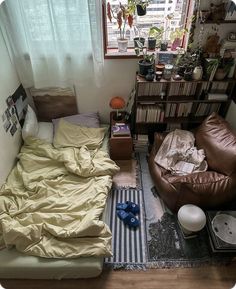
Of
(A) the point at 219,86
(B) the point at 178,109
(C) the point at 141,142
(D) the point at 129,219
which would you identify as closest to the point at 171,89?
(B) the point at 178,109

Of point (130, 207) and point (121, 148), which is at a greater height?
point (121, 148)

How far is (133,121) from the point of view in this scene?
8.30 feet

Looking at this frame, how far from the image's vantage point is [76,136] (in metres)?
Answer: 2.32

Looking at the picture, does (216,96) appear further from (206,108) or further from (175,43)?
(175,43)

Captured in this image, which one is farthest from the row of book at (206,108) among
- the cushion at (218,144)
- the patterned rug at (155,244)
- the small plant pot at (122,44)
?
the patterned rug at (155,244)

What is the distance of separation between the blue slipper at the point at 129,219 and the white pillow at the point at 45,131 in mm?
1086

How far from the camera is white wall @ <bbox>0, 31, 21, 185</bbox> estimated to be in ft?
6.20

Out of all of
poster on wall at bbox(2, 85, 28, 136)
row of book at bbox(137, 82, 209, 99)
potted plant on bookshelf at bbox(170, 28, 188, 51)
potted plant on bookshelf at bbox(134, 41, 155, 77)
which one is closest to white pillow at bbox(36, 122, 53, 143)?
poster on wall at bbox(2, 85, 28, 136)

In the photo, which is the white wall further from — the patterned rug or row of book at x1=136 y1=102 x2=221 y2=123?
row of book at x1=136 y1=102 x2=221 y2=123

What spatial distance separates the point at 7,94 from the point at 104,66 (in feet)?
3.19

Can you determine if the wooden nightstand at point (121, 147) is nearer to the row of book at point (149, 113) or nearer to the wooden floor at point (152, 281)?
the row of book at point (149, 113)

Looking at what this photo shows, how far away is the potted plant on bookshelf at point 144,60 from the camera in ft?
6.80

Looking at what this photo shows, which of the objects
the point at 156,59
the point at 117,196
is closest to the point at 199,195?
the point at 117,196

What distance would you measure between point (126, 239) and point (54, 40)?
5.95 ft
